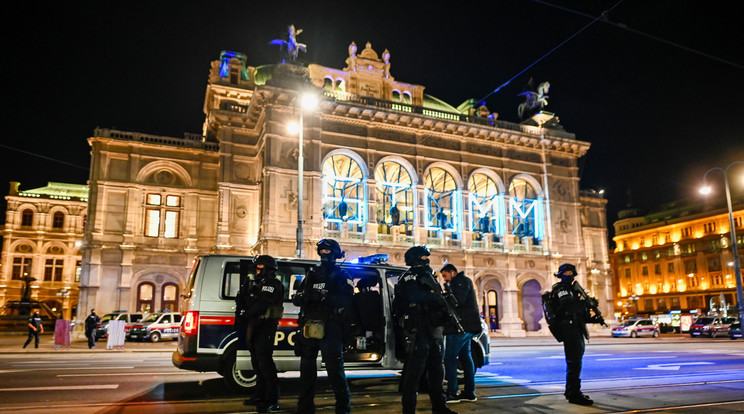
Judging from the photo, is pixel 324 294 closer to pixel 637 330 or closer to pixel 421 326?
pixel 421 326

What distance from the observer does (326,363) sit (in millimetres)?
5898

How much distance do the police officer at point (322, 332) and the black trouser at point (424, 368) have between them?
663mm

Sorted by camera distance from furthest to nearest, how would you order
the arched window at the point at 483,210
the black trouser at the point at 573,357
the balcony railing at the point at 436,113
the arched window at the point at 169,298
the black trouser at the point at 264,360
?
the arched window at the point at 483,210 → the balcony railing at the point at 436,113 → the arched window at the point at 169,298 → the black trouser at the point at 573,357 → the black trouser at the point at 264,360

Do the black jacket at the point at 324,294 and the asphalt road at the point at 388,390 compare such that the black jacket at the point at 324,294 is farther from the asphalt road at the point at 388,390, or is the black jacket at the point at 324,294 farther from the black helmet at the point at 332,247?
the asphalt road at the point at 388,390

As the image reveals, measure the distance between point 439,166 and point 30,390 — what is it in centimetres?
2969

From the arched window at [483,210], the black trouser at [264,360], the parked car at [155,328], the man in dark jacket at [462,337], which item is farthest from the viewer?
the arched window at [483,210]

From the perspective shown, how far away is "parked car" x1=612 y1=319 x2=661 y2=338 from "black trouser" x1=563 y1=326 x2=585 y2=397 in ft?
106

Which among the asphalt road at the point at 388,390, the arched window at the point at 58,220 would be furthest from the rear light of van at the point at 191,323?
the arched window at the point at 58,220

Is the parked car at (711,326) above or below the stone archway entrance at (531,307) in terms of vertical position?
below

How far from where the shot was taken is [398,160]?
34.5 m

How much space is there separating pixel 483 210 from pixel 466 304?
30171mm

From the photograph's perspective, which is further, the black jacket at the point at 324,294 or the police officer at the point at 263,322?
the police officer at the point at 263,322

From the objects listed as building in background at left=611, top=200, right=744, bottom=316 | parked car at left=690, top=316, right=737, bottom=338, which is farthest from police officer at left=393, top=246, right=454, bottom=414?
building in background at left=611, top=200, right=744, bottom=316

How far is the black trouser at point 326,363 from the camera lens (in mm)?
5840
